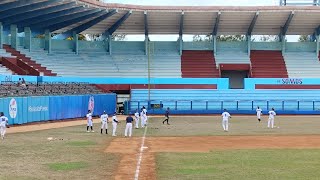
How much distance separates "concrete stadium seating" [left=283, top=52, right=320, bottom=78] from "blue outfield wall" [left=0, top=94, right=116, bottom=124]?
2644 cm

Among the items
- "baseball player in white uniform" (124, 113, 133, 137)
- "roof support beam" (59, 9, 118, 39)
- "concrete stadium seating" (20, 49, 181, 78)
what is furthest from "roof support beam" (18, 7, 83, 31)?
"baseball player in white uniform" (124, 113, 133, 137)

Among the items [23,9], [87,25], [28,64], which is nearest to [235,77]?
[87,25]

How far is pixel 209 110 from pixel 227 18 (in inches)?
521

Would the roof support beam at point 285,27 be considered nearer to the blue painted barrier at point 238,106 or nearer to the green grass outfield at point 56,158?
the blue painted barrier at point 238,106

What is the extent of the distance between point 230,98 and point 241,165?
50.0 meters

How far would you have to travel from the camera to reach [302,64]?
254 ft

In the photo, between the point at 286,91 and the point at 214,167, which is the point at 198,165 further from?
the point at 286,91

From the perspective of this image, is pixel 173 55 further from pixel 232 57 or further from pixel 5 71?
pixel 5 71

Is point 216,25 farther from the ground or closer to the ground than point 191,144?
farther from the ground

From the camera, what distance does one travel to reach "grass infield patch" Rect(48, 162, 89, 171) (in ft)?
66.7

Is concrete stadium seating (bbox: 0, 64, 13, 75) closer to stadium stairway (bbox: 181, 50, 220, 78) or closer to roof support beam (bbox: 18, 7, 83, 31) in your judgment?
roof support beam (bbox: 18, 7, 83, 31)

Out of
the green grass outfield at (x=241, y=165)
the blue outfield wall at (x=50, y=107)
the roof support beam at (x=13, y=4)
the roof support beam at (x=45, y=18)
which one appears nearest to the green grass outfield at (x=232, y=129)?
the blue outfield wall at (x=50, y=107)

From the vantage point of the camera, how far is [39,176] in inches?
724

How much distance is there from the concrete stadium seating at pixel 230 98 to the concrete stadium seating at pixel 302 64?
432 centimetres
